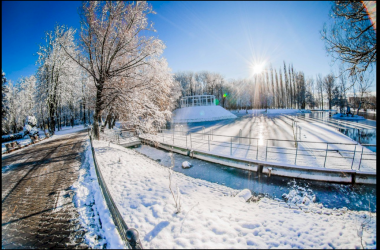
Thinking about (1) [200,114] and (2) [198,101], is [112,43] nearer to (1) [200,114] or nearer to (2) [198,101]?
(1) [200,114]

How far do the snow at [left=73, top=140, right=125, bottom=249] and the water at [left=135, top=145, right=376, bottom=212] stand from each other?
17.2 ft

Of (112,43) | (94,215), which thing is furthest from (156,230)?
(112,43)

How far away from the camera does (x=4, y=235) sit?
2.33 meters

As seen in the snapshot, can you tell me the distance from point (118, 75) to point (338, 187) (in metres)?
12.9

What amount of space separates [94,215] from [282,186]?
7469 millimetres

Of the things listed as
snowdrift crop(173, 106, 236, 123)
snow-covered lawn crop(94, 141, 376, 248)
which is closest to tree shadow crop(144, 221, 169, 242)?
snow-covered lawn crop(94, 141, 376, 248)

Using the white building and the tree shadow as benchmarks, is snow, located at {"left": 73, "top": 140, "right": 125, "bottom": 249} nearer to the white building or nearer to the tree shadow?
the tree shadow

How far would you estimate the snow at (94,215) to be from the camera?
280cm

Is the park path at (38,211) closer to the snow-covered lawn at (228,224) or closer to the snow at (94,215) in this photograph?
the snow at (94,215)

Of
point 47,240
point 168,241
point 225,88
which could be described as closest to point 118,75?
point 47,240

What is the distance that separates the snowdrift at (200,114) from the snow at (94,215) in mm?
29727

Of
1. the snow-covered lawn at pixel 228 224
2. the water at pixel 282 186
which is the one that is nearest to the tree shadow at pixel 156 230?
the snow-covered lawn at pixel 228 224

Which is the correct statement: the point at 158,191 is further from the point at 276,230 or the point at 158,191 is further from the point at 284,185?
the point at 284,185

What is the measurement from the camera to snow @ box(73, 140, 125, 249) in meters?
2.80
